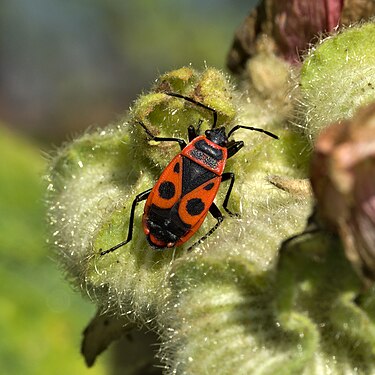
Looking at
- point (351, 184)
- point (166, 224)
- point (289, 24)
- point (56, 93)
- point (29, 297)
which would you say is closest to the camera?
point (351, 184)

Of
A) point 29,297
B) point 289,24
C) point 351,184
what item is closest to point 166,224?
point 351,184

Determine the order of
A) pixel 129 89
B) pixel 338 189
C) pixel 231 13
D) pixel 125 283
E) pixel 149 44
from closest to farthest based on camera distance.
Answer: pixel 338 189, pixel 125 283, pixel 149 44, pixel 231 13, pixel 129 89

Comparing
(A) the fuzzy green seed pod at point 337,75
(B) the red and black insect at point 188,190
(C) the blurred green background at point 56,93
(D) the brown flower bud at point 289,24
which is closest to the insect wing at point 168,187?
(B) the red and black insect at point 188,190

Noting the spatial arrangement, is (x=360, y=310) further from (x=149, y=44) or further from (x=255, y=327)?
(x=149, y=44)

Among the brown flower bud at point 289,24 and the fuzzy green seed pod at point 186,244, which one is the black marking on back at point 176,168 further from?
the brown flower bud at point 289,24

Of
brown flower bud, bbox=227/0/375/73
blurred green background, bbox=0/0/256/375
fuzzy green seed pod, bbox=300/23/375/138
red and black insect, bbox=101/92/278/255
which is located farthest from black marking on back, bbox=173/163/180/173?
brown flower bud, bbox=227/0/375/73

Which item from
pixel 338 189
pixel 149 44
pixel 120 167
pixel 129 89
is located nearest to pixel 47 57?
pixel 129 89

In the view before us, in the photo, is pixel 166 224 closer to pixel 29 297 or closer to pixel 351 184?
pixel 351 184
